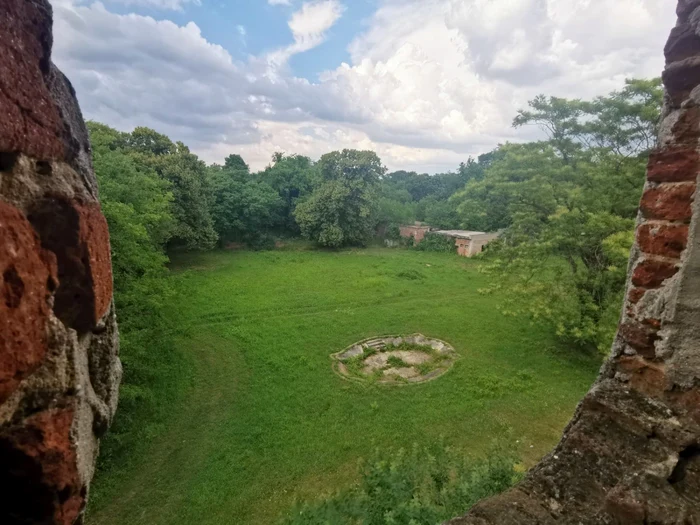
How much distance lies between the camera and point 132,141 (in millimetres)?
21375

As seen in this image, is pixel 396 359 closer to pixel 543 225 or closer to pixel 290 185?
pixel 543 225

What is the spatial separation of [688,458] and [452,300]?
15.8 metres

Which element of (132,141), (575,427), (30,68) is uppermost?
(132,141)

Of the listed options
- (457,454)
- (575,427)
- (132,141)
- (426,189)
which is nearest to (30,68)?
(575,427)

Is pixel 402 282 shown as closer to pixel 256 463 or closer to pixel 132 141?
pixel 256 463

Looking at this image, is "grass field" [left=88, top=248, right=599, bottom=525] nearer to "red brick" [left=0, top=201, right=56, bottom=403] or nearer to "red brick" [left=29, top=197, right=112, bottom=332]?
"red brick" [left=29, top=197, right=112, bottom=332]

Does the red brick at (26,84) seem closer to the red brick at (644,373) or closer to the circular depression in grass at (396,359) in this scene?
the red brick at (644,373)

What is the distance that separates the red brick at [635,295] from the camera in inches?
92.8

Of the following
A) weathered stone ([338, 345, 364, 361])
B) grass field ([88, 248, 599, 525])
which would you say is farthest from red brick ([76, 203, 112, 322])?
weathered stone ([338, 345, 364, 361])

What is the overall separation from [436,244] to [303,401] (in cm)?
2344

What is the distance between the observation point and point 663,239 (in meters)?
2.24

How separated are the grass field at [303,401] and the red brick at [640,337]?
346cm

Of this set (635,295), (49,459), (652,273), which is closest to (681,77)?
(652,273)

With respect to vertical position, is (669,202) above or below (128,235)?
above
